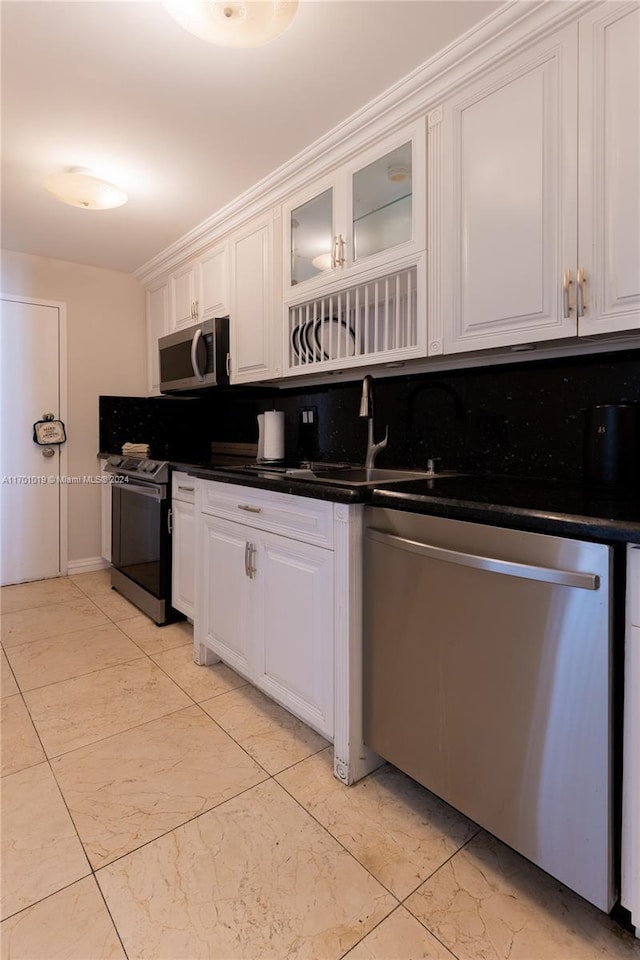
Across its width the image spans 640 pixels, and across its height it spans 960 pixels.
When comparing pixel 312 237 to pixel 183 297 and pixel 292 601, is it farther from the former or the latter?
pixel 292 601

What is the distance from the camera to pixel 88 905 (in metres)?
1.10

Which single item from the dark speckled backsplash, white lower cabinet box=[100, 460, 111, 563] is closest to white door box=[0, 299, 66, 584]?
white lower cabinet box=[100, 460, 111, 563]

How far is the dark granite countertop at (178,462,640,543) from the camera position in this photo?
38.1 inches

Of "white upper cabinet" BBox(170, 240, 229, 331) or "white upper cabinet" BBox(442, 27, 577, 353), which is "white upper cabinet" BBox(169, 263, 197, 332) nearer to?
"white upper cabinet" BBox(170, 240, 229, 331)

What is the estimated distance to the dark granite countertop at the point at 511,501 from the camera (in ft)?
3.18

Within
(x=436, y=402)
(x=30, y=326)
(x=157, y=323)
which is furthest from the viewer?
Answer: (x=157, y=323)

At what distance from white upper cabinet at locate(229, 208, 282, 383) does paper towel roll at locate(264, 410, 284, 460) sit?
0.28m

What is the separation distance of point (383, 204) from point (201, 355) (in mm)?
1353

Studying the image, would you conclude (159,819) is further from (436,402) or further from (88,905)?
(436,402)

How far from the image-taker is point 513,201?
1455 millimetres

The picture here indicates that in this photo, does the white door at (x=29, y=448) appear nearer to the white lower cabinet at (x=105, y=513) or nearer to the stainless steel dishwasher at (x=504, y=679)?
the white lower cabinet at (x=105, y=513)

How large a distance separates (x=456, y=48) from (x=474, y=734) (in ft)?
6.58

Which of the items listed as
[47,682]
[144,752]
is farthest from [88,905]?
[47,682]

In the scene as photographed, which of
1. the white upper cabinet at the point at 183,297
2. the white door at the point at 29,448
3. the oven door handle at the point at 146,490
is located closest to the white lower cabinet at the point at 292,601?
the oven door handle at the point at 146,490
